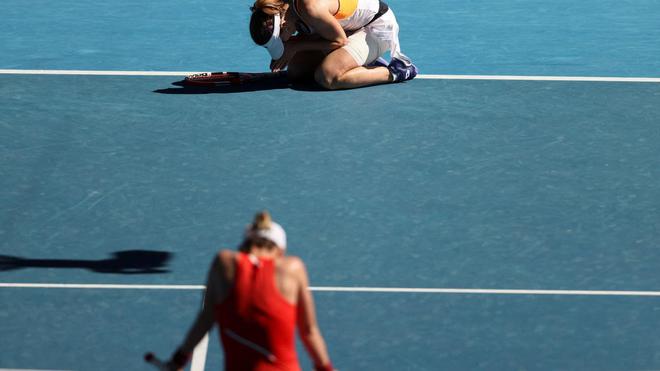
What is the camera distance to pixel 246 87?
1061 cm

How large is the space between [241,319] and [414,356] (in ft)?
6.49

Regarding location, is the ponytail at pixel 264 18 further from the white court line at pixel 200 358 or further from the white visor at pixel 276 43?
the white court line at pixel 200 358

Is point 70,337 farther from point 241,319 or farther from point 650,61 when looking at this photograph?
point 650,61

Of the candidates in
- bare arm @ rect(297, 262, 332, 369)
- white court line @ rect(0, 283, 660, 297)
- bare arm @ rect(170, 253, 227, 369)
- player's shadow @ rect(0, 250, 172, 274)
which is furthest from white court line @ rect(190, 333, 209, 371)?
bare arm @ rect(297, 262, 332, 369)

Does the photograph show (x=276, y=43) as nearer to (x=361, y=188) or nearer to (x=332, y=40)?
(x=332, y=40)

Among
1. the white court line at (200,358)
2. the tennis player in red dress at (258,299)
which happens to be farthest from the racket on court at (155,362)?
the white court line at (200,358)

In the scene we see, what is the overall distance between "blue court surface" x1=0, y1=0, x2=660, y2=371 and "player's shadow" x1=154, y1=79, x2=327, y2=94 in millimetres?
38

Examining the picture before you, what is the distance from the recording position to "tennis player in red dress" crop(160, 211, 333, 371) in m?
4.57

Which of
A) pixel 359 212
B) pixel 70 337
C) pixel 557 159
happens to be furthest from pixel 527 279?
pixel 70 337

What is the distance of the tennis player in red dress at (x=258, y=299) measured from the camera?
4.57 meters

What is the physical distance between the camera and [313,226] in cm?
793

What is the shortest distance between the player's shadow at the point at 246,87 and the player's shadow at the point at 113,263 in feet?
10.5

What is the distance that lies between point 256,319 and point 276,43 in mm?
5856

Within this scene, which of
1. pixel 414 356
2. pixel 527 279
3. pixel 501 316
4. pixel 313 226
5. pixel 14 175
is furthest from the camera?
Answer: pixel 14 175
